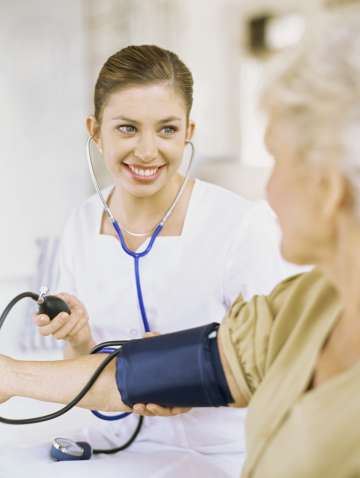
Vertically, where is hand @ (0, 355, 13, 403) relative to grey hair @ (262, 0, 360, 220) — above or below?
below

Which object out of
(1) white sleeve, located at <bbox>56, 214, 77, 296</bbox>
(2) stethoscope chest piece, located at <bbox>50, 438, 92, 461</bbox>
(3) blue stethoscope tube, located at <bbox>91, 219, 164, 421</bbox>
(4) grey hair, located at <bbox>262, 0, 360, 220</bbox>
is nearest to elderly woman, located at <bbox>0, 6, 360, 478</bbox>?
(4) grey hair, located at <bbox>262, 0, 360, 220</bbox>

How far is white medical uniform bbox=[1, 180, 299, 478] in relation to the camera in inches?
45.7

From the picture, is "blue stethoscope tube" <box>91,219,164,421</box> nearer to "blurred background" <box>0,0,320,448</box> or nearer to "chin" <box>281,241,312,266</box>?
"chin" <box>281,241,312,266</box>

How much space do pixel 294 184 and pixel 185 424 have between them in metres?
0.60

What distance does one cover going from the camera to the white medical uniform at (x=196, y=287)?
116 cm

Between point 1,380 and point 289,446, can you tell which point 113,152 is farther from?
point 289,446

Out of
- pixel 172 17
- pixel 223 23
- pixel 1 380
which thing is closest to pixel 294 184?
pixel 1 380

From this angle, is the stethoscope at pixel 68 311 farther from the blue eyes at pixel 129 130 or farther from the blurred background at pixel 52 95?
the blurred background at pixel 52 95

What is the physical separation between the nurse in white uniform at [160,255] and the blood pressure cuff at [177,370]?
18 cm

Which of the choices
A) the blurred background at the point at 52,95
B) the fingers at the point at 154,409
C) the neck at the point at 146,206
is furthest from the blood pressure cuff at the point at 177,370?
the blurred background at the point at 52,95

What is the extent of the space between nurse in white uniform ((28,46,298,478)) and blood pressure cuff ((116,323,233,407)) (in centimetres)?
18

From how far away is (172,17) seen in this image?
456 centimetres

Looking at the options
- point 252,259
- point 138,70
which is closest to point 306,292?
point 252,259

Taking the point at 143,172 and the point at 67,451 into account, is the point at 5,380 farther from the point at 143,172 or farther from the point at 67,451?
the point at 143,172
